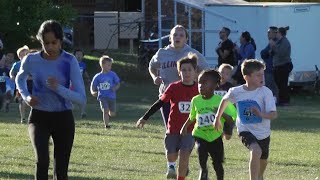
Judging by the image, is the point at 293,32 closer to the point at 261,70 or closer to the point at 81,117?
the point at 81,117

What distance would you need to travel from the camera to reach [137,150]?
15.8 metres

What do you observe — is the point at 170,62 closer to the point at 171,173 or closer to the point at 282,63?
the point at 171,173

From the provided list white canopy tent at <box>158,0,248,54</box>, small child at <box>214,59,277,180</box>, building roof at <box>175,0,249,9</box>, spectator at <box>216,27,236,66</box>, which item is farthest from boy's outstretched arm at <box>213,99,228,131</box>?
building roof at <box>175,0,249,9</box>

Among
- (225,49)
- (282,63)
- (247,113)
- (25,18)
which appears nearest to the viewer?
(247,113)

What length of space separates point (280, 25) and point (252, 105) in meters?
19.2

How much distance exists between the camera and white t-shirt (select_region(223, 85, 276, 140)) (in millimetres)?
10664

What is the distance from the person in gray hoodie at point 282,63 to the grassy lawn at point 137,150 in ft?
6.12

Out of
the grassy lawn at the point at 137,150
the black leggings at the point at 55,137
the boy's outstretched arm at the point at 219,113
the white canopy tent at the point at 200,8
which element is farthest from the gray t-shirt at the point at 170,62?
the white canopy tent at the point at 200,8

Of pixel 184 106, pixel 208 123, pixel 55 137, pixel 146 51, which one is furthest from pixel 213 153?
pixel 146 51

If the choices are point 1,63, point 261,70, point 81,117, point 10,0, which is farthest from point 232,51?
point 261,70

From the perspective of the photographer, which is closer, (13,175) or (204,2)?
(13,175)

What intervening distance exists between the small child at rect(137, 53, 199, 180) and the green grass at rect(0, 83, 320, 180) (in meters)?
0.94

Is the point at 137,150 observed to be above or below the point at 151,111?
below

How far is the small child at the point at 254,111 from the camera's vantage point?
1064 cm
